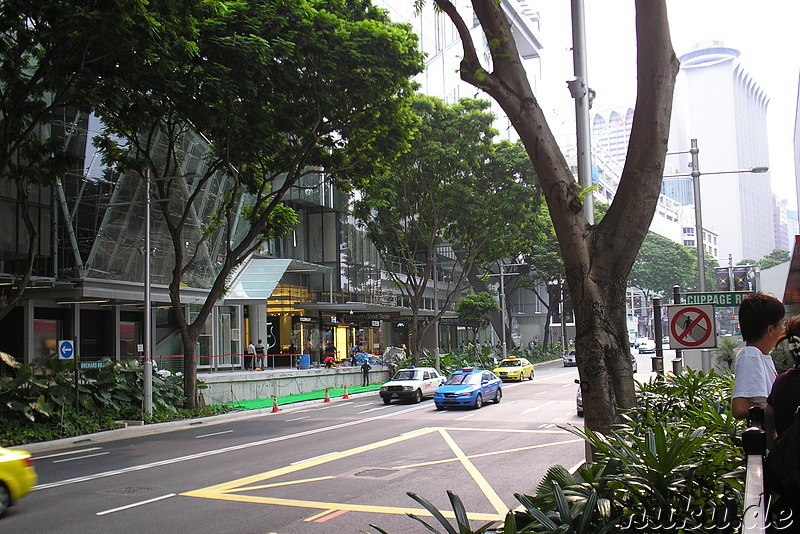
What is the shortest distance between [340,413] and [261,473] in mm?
12236

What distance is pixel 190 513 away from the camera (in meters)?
9.81

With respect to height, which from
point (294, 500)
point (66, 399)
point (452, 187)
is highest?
point (452, 187)

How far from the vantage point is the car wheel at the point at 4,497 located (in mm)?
9883

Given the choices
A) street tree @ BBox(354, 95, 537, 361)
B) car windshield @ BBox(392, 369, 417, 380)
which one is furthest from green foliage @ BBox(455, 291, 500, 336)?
car windshield @ BBox(392, 369, 417, 380)

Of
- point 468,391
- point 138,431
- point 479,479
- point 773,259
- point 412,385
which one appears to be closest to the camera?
point 479,479

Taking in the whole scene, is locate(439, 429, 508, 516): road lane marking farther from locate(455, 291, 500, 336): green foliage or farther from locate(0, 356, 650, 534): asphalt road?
locate(455, 291, 500, 336): green foliage

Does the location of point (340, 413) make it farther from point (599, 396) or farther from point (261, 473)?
point (599, 396)

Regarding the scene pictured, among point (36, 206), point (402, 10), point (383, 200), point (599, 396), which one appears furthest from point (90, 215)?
point (402, 10)

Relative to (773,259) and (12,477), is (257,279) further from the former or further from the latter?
(773,259)

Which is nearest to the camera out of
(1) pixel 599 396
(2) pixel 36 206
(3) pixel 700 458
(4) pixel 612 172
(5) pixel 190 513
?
(3) pixel 700 458

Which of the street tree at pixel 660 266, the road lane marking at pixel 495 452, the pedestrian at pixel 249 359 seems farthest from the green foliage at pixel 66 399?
the street tree at pixel 660 266

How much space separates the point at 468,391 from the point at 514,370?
1581 cm

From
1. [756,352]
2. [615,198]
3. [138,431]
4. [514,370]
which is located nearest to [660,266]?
[514,370]

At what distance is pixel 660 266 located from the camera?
77.7 metres
